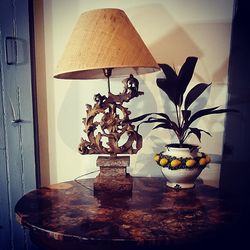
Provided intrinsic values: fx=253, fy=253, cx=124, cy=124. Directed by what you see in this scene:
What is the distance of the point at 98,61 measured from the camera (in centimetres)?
92

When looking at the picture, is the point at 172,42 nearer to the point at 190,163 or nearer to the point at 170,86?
the point at 170,86

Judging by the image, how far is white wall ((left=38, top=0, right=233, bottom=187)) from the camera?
1.56 m

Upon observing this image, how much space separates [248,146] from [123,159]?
0.74m

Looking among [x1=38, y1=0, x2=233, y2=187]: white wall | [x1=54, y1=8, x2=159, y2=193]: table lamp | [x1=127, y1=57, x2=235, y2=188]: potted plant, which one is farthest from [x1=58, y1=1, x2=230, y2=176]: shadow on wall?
[x1=54, y1=8, x2=159, y2=193]: table lamp

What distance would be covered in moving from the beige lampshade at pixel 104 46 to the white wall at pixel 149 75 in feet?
2.00

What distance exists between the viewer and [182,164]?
1.14 metres

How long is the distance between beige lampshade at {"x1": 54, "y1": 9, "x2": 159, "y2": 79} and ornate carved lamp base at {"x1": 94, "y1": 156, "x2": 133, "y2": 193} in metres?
0.45

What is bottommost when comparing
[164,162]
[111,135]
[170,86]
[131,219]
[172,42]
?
[131,219]

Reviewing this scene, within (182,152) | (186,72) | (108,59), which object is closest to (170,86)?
(186,72)

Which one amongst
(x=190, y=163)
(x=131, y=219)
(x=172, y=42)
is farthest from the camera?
(x=172, y=42)

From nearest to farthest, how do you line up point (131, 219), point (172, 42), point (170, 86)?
point (131, 219) → point (170, 86) → point (172, 42)

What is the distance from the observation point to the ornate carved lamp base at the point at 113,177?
1155 mm

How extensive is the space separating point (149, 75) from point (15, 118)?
0.89 metres

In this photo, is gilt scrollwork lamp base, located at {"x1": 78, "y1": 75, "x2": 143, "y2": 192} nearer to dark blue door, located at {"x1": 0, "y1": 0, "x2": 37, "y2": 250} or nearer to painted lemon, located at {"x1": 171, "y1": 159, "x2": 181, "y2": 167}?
painted lemon, located at {"x1": 171, "y1": 159, "x2": 181, "y2": 167}
